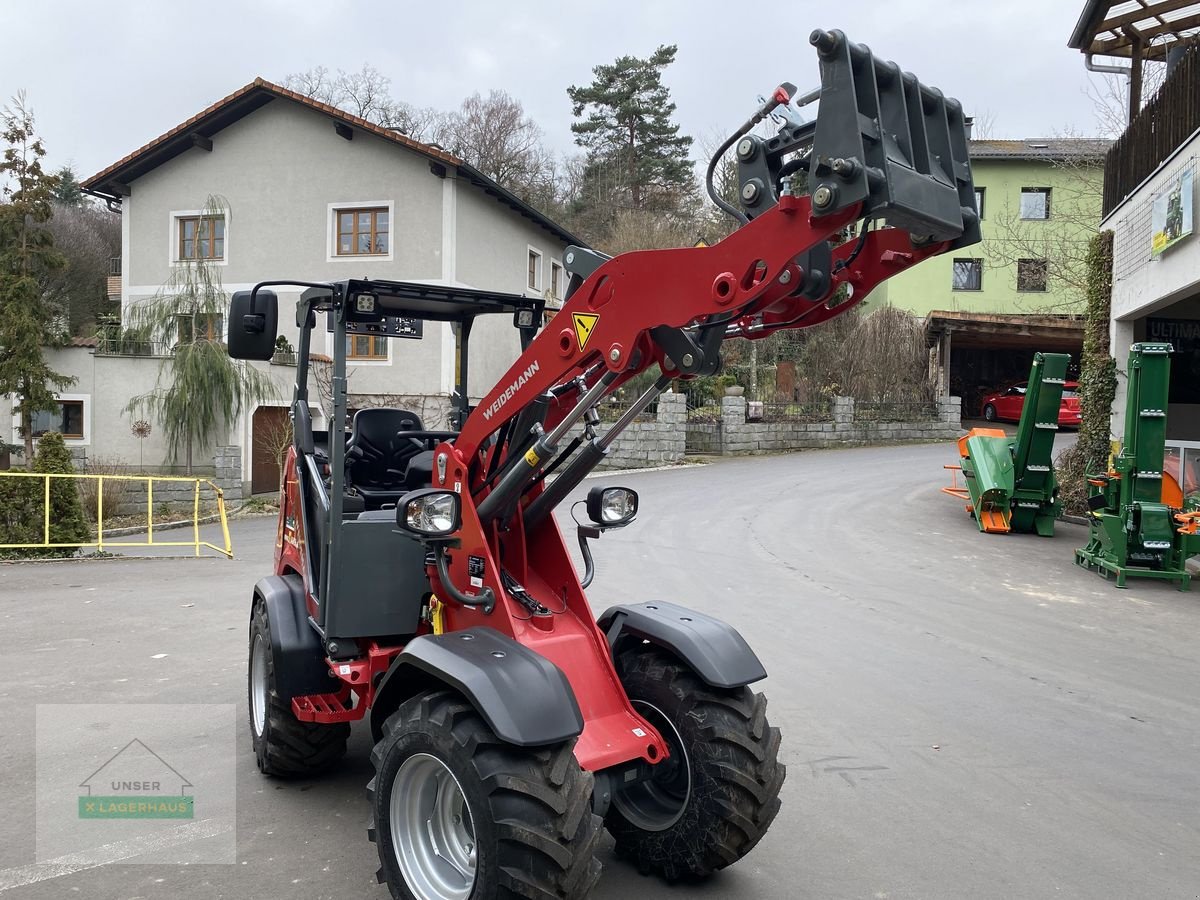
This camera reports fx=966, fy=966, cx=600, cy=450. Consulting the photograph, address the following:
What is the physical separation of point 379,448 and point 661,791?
2.32m

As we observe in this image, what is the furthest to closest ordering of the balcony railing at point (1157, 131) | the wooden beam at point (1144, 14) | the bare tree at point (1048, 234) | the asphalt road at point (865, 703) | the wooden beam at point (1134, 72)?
the bare tree at point (1048, 234) < the wooden beam at point (1134, 72) < the wooden beam at point (1144, 14) < the balcony railing at point (1157, 131) < the asphalt road at point (865, 703)

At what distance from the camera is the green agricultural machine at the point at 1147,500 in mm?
10539

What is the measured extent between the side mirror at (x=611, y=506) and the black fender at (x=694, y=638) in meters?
0.42

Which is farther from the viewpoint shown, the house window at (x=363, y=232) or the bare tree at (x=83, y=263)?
the bare tree at (x=83, y=263)

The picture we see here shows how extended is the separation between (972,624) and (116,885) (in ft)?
23.9

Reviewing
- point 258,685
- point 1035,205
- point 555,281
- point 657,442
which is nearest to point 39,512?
point 258,685

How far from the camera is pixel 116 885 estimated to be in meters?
3.79

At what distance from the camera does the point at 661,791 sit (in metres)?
3.92

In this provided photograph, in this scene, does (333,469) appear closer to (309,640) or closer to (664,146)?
(309,640)

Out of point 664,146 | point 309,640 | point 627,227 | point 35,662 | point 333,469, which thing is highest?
point 664,146

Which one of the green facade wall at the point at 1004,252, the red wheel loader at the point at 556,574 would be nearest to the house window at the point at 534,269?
the green facade wall at the point at 1004,252

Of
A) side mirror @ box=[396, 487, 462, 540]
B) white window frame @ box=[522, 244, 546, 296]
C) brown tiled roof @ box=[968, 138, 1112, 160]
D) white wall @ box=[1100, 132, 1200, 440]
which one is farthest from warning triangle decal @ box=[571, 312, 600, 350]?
brown tiled roof @ box=[968, 138, 1112, 160]

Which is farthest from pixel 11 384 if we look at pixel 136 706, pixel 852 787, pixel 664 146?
pixel 664 146

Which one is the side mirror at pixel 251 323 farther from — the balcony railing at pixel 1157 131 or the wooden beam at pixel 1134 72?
the wooden beam at pixel 1134 72
